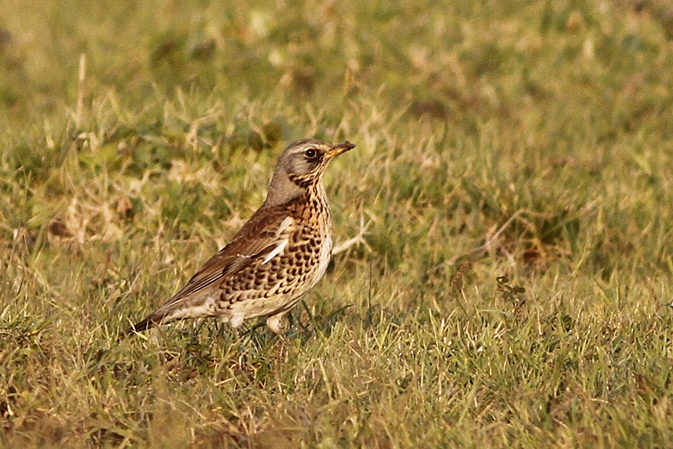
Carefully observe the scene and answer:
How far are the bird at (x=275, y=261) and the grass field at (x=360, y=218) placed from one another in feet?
0.52

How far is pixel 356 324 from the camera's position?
6.09 m

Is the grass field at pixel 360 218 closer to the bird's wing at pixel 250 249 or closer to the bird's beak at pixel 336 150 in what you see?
the bird's wing at pixel 250 249

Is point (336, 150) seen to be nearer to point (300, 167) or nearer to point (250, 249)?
point (300, 167)

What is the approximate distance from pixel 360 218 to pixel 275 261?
164 cm

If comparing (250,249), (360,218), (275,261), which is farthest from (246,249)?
(360,218)

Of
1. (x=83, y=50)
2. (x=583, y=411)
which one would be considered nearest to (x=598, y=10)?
(x=83, y=50)

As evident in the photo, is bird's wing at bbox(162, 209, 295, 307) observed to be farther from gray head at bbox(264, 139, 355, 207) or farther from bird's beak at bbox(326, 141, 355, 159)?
bird's beak at bbox(326, 141, 355, 159)

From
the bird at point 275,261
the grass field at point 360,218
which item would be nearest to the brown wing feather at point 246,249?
the bird at point 275,261

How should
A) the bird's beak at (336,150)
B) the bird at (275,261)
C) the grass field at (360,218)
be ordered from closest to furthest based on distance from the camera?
the grass field at (360,218), the bird at (275,261), the bird's beak at (336,150)

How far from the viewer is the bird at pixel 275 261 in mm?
6078

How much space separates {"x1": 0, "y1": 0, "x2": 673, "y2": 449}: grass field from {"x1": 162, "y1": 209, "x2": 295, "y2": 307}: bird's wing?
10.2 inches

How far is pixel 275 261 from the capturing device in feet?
20.1

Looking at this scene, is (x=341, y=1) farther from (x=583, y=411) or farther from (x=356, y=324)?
(x=583, y=411)

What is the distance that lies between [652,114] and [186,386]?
6.34 metres
